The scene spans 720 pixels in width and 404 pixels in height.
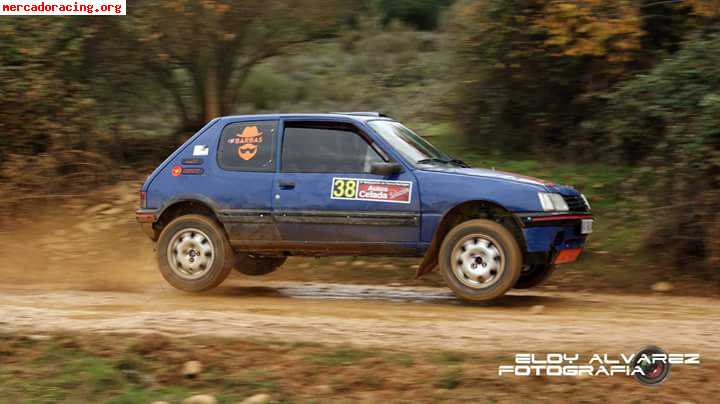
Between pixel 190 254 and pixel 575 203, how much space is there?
375 cm

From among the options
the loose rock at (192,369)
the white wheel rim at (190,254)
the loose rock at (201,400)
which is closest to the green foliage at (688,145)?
the white wheel rim at (190,254)

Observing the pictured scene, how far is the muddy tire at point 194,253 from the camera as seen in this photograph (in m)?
9.26

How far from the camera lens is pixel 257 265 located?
34.0 feet

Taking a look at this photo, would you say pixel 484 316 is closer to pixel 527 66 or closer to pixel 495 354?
pixel 495 354

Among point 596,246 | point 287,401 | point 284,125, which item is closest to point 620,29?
point 596,246

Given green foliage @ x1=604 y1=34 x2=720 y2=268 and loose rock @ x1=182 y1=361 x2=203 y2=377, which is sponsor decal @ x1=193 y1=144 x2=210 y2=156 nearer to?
loose rock @ x1=182 y1=361 x2=203 y2=377

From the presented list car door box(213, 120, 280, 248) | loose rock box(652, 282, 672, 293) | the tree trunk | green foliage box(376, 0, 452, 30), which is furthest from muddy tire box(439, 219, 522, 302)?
green foliage box(376, 0, 452, 30)

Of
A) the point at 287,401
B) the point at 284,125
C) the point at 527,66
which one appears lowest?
the point at 287,401

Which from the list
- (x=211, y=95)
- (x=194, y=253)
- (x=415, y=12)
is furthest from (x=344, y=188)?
(x=415, y=12)

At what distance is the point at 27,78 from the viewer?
13.5 metres

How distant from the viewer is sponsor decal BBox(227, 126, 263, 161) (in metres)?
9.26

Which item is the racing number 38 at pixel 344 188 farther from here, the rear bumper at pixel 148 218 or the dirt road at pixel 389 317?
the rear bumper at pixel 148 218

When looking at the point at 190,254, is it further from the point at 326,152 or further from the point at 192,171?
the point at 326,152

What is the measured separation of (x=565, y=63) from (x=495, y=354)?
7.83 meters
